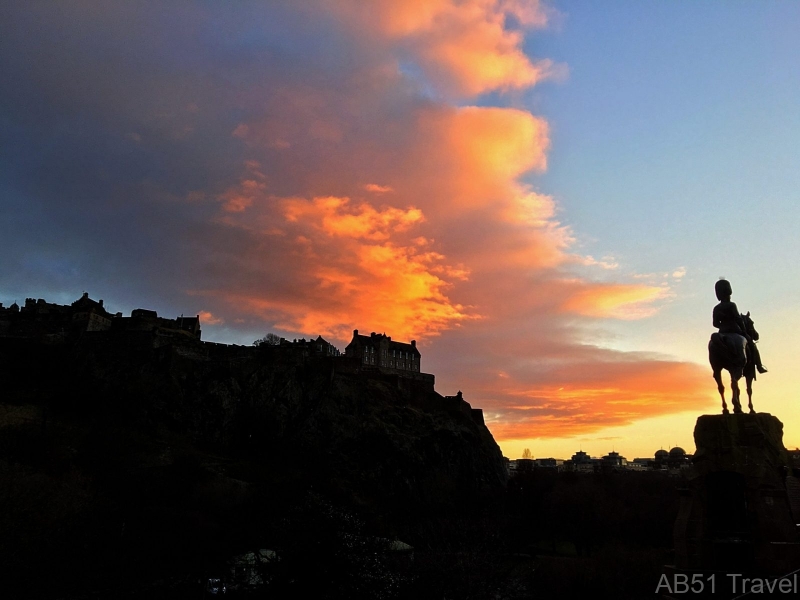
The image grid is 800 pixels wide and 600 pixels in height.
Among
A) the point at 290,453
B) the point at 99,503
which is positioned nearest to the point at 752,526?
the point at 99,503

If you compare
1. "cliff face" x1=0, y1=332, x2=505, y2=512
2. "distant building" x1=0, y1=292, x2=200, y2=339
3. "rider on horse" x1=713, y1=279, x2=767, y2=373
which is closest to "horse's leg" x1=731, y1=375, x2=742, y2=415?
"rider on horse" x1=713, y1=279, x2=767, y2=373

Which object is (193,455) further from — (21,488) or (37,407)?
(21,488)

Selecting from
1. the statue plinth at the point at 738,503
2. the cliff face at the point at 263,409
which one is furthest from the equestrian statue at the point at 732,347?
the cliff face at the point at 263,409

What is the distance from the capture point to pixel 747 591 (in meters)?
9.73

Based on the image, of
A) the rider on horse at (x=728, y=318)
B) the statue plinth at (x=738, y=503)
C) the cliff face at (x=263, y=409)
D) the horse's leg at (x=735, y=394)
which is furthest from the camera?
the cliff face at (x=263, y=409)

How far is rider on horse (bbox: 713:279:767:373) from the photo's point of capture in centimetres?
1180

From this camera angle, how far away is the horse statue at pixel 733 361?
37.0 ft

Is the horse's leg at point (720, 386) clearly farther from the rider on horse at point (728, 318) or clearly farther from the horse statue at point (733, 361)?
the rider on horse at point (728, 318)

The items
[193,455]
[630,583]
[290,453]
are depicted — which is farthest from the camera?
[290,453]

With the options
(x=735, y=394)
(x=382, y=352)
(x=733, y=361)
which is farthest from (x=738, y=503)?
(x=382, y=352)

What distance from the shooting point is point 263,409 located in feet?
240

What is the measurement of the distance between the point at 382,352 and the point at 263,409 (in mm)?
25725

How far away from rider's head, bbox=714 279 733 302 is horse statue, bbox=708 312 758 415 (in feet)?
3.06

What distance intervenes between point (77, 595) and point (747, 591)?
29.0 metres
